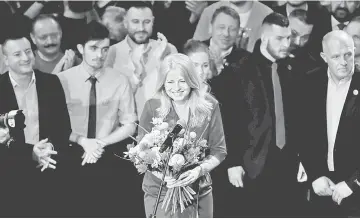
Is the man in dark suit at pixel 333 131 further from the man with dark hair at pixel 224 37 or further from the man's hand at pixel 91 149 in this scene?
the man's hand at pixel 91 149

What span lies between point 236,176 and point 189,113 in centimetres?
117

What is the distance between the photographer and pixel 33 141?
603 cm

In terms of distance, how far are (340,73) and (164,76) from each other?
161 centimetres

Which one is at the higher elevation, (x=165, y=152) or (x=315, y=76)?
(x=315, y=76)

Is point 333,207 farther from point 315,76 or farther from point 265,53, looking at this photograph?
point 265,53

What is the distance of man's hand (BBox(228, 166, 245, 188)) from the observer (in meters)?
6.04

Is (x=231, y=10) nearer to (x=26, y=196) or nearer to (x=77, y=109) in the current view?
(x=77, y=109)

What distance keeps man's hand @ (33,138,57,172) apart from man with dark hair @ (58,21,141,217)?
177mm

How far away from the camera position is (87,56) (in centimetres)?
604

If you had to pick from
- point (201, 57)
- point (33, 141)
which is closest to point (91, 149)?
point (33, 141)

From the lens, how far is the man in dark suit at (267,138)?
6.04 m

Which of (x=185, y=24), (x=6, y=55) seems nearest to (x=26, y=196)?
(x=6, y=55)

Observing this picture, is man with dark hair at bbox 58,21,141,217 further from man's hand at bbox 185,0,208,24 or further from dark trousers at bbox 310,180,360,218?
dark trousers at bbox 310,180,360,218

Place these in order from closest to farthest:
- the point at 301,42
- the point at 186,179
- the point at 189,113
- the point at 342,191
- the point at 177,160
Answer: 1. the point at 177,160
2. the point at 186,179
3. the point at 189,113
4. the point at 342,191
5. the point at 301,42
